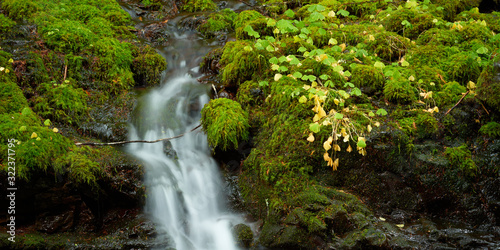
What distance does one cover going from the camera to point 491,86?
139 inches

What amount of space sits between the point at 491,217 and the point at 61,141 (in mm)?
5351

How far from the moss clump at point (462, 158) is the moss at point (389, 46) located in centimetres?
201

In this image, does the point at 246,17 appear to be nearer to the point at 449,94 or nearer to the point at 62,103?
the point at 62,103

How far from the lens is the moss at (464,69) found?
4.44 metres

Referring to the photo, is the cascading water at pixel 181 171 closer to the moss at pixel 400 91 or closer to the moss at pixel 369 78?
the moss at pixel 369 78

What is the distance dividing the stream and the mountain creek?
0.08 ft

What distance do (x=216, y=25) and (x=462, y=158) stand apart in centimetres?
623

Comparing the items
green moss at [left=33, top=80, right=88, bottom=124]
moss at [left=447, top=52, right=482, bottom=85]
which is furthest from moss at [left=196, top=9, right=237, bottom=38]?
moss at [left=447, top=52, right=482, bottom=85]

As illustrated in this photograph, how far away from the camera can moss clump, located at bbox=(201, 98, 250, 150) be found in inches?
177

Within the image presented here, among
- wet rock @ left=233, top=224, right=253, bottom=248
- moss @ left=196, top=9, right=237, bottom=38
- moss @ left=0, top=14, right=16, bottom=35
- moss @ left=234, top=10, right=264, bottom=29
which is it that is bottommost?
wet rock @ left=233, top=224, right=253, bottom=248

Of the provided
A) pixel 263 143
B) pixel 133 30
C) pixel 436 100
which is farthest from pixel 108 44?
pixel 436 100

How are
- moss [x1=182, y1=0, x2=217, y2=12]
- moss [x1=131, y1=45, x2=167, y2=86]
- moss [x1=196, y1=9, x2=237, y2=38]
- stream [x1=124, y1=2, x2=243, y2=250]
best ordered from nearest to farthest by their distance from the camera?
stream [x1=124, y1=2, x2=243, y2=250] < moss [x1=131, y1=45, x2=167, y2=86] < moss [x1=196, y1=9, x2=237, y2=38] < moss [x1=182, y1=0, x2=217, y2=12]

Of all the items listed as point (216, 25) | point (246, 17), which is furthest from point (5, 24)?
point (246, 17)

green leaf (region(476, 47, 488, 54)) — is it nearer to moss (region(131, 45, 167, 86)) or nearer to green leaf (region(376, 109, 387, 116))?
green leaf (region(376, 109, 387, 116))
